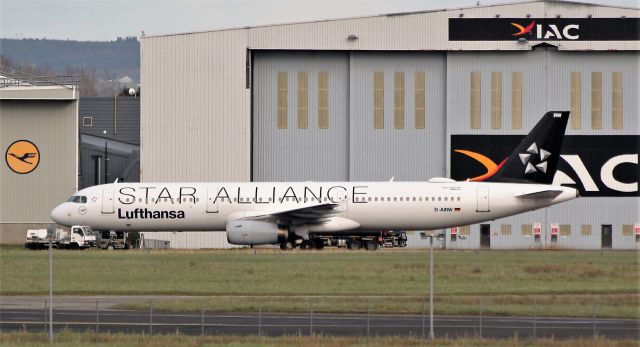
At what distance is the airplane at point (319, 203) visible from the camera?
6438 centimetres

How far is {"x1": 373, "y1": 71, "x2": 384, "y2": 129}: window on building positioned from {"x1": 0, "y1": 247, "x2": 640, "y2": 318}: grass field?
18.0 metres

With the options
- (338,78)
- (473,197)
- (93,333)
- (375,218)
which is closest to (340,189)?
(375,218)

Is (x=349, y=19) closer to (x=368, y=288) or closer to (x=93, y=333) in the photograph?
(x=368, y=288)

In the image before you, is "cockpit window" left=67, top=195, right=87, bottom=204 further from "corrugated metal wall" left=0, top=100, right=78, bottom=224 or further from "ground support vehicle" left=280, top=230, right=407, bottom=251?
"corrugated metal wall" left=0, top=100, right=78, bottom=224

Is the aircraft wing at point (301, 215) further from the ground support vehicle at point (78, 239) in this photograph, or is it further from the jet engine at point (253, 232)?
the ground support vehicle at point (78, 239)

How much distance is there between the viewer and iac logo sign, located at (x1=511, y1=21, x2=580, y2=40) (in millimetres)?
77062

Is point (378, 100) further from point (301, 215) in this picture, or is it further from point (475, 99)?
point (301, 215)

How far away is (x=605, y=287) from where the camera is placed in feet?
153

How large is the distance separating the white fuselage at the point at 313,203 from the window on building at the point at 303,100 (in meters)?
12.9

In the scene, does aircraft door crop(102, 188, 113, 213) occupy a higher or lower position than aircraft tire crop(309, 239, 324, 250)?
higher

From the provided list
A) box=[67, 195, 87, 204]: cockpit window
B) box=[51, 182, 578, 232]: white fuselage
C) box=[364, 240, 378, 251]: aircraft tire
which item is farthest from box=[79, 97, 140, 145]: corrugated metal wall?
box=[364, 240, 378, 251]: aircraft tire

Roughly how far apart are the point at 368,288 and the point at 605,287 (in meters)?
9.11

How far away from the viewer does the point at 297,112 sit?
3083 inches

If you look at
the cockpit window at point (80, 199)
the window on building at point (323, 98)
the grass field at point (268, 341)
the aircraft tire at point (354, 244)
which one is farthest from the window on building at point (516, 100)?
the grass field at point (268, 341)
